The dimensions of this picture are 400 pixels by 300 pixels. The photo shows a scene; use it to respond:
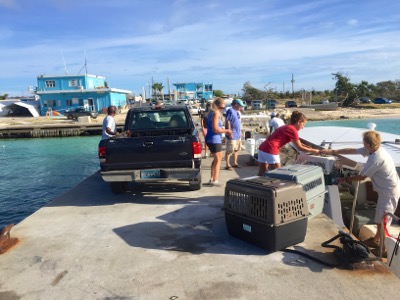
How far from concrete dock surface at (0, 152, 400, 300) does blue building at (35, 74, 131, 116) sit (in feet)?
155

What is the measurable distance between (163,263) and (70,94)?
51.8 meters

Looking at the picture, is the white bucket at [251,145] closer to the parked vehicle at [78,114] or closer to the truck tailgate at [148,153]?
the truck tailgate at [148,153]

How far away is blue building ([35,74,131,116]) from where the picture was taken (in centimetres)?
5153

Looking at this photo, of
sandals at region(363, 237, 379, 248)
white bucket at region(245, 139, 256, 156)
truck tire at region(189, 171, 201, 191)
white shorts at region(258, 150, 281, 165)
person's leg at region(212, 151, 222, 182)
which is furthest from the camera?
white bucket at region(245, 139, 256, 156)

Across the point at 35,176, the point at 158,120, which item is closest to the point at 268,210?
the point at 158,120

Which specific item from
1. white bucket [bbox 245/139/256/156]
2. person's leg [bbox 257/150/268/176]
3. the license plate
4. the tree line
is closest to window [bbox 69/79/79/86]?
the tree line

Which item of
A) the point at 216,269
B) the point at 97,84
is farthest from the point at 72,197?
the point at 97,84

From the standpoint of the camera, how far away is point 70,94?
2046 inches

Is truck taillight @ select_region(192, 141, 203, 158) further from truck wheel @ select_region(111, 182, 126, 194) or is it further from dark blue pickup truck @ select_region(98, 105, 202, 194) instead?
truck wheel @ select_region(111, 182, 126, 194)

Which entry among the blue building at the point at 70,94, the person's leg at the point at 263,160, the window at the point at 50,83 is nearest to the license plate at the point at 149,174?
the person's leg at the point at 263,160

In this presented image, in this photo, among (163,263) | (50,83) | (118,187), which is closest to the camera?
(163,263)

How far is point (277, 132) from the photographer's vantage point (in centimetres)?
596

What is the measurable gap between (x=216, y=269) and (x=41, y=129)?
121ft

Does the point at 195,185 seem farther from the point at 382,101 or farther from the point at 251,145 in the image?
the point at 382,101
